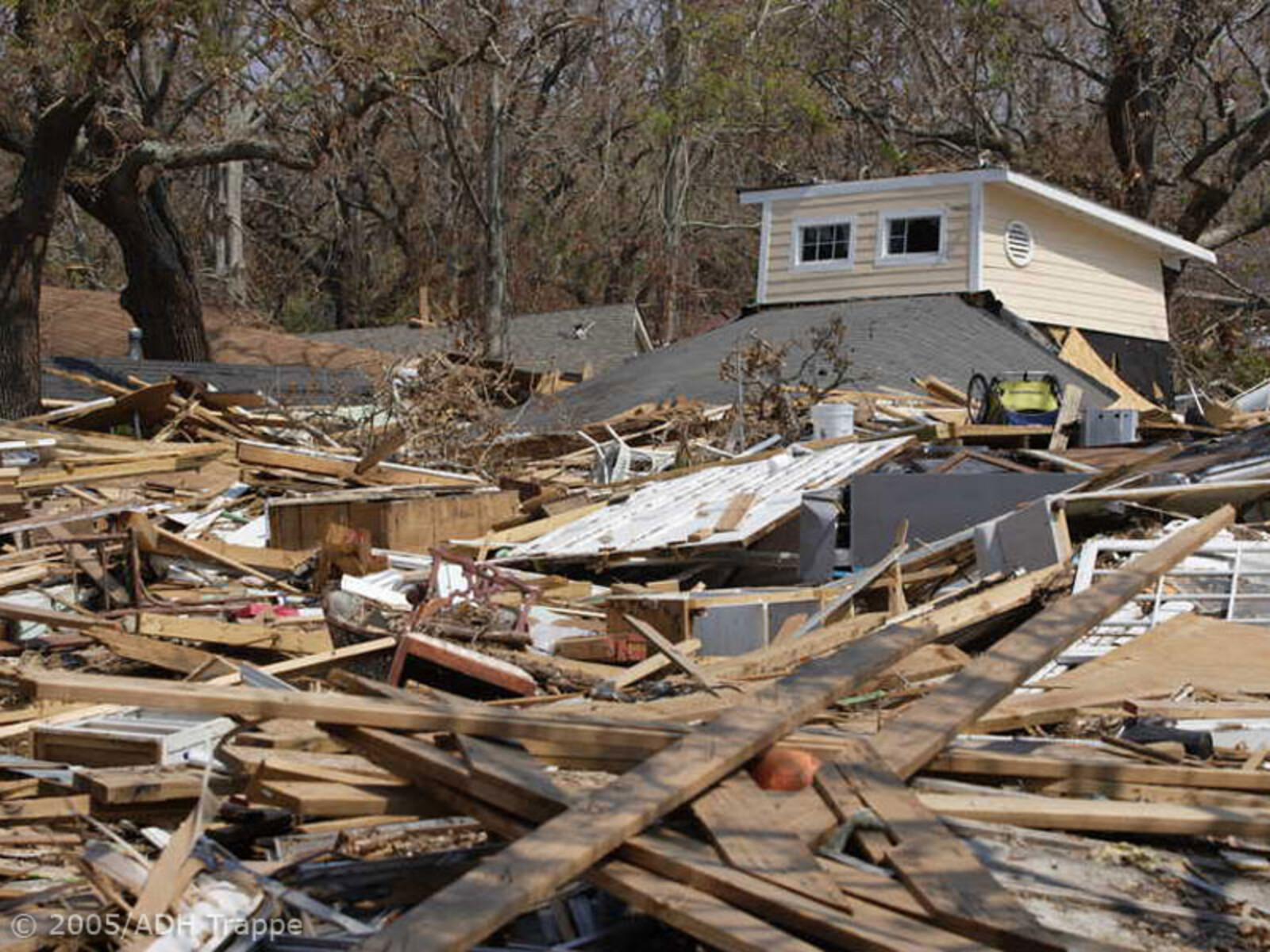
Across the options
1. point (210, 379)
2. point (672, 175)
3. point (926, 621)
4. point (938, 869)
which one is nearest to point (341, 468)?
point (210, 379)

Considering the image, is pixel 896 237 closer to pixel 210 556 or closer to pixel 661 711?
pixel 210 556

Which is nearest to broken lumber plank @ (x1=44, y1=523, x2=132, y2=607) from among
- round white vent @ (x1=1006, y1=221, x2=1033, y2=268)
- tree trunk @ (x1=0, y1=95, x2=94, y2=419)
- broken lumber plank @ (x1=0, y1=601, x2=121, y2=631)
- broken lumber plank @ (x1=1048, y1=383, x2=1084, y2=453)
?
broken lumber plank @ (x1=0, y1=601, x2=121, y2=631)

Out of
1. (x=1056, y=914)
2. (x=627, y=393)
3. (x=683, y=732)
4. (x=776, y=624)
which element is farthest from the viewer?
(x=627, y=393)

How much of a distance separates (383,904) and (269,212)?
37.3m

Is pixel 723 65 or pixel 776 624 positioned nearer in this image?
pixel 776 624

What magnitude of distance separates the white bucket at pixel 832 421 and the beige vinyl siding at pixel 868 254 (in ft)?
33.5

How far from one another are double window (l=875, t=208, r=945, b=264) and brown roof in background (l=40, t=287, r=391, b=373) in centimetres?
867

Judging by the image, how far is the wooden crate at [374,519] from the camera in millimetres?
10328

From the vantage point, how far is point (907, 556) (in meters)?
8.84

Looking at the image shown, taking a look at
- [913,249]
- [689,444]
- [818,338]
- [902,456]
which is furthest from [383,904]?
[913,249]

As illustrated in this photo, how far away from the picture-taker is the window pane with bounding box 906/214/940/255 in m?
22.9

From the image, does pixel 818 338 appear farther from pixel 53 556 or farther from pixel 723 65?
pixel 723 65

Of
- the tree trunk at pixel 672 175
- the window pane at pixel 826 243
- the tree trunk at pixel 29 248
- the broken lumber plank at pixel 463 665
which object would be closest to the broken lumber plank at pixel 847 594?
the broken lumber plank at pixel 463 665

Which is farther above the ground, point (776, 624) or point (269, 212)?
point (269, 212)
